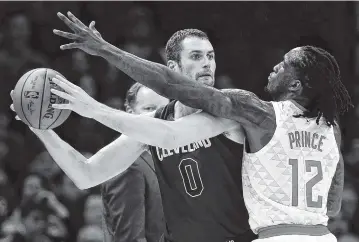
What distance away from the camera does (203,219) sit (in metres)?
4.05

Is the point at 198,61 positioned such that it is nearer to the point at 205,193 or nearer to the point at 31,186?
the point at 205,193

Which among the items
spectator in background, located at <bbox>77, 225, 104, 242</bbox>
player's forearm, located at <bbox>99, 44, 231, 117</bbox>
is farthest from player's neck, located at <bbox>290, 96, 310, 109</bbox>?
spectator in background, located at <bbox>77, 225, 104, 242</bbox>

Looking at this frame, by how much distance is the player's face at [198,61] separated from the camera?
4270 millimetres

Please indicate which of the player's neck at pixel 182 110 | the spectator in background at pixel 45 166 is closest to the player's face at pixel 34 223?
the spectator in background at pixel 45 166

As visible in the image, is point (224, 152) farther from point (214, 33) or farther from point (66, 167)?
point (214, 33)

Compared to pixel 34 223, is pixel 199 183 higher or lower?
higher

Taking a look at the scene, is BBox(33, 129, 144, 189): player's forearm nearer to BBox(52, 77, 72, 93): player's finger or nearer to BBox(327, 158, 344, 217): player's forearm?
BBox(52, 77, 72, 93): player's finger

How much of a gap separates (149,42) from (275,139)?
5170mm

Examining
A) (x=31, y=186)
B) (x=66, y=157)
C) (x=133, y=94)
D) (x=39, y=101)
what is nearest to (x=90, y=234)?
(x=31, y=186)

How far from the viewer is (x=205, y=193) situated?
4070mm

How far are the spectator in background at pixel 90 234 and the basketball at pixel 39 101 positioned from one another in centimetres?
330

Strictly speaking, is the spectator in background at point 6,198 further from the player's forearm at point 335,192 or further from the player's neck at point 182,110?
the player's forearm at point 335,192

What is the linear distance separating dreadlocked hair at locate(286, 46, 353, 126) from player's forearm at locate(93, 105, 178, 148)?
74 centimetres

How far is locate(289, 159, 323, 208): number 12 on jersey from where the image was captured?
11.1 ft
